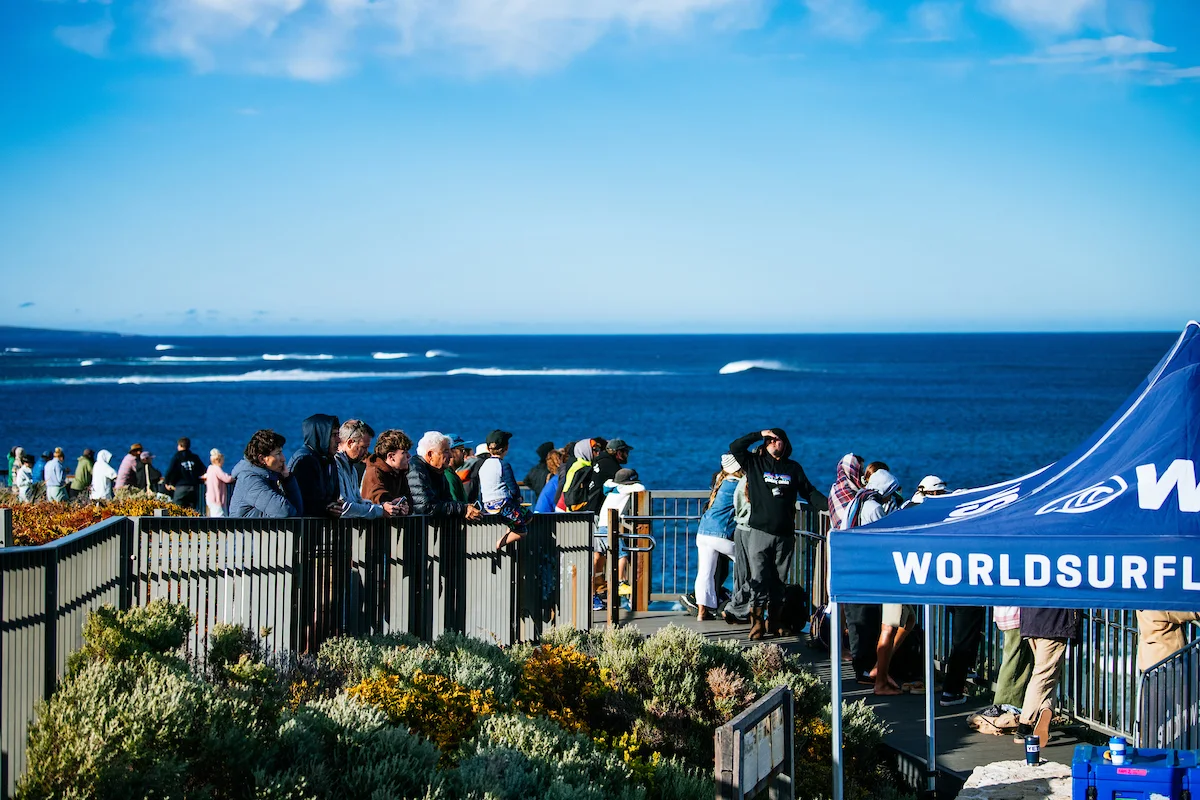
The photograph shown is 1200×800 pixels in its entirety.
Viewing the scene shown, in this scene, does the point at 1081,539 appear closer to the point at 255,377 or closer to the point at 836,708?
the point at 836,708

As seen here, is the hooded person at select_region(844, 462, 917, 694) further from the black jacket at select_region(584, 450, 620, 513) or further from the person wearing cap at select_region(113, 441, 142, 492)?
the person wearing cap at select_region(113, 441, 142, 492)

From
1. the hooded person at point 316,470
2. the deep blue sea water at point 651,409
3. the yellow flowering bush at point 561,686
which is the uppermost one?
the hooded person at point 316,470

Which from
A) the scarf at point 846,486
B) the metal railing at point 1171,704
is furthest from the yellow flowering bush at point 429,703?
the scarf at point 846,486

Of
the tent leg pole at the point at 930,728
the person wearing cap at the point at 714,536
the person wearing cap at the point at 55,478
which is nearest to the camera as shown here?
the tent leg pole at the point at 930,728

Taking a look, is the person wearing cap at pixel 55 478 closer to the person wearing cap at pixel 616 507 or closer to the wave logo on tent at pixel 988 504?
the person wearing cap at pixel 616 507

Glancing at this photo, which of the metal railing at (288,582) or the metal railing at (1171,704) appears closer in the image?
the metal railing at (288,582)

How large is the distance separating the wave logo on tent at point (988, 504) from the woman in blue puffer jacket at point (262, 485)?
424cm

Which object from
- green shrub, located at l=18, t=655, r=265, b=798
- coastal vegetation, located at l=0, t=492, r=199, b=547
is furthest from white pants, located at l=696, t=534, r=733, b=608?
green shrub, located at l=18, t=655, r=265, b=798

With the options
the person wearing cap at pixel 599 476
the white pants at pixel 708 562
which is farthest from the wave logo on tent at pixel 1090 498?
the person wearing cap at pixel 599 476

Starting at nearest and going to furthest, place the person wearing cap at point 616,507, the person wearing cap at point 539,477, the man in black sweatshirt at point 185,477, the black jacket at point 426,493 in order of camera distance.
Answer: the black jacket at point 426,493, the person wearing cap at point 616,507, the person wearing cap at point 539,477, the man in black sweatshirt at point 185,477

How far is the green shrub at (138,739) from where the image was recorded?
16.9ft

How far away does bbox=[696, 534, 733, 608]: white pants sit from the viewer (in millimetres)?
12234

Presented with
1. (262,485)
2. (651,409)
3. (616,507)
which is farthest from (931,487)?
(651,409)

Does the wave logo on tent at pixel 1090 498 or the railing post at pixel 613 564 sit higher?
the wave logo on tent at pixel 1090 498
